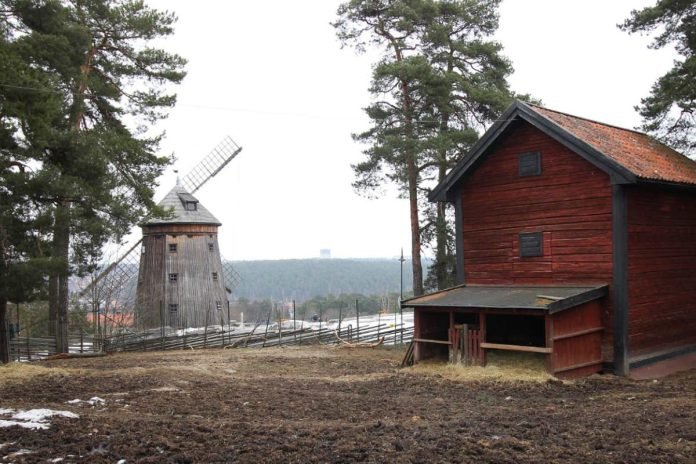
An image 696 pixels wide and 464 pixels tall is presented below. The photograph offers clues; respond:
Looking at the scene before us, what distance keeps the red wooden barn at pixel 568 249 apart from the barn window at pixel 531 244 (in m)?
0.03

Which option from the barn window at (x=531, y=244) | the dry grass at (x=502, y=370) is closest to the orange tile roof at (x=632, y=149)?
the barn window at (x=531, y=244)

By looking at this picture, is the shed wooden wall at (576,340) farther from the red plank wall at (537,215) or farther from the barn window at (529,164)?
the barn window at (529,164)

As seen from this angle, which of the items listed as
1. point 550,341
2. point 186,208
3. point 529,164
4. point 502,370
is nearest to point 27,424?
point 502,370

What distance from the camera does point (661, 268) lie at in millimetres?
17359

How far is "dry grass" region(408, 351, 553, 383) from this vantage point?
1448 cm

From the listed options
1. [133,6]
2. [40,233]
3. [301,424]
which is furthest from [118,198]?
[301,424]

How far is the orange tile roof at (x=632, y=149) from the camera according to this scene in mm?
16453

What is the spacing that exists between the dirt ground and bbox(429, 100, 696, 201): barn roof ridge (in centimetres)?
495

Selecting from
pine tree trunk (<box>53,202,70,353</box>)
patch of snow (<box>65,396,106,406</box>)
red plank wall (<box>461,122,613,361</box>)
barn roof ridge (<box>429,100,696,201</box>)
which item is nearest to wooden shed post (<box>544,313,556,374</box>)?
red plank wall (<box>461,122,613,361</box>)

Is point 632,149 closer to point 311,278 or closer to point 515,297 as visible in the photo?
point 515,297

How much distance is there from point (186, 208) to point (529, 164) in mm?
27877

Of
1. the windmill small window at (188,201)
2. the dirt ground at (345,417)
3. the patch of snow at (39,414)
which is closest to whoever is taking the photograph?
the dirt ground at (345,417)

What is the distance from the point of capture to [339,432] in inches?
338

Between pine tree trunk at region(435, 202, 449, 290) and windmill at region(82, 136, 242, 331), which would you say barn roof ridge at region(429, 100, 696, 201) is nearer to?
pine tree trunk at region(435, 202, 449, 290)
